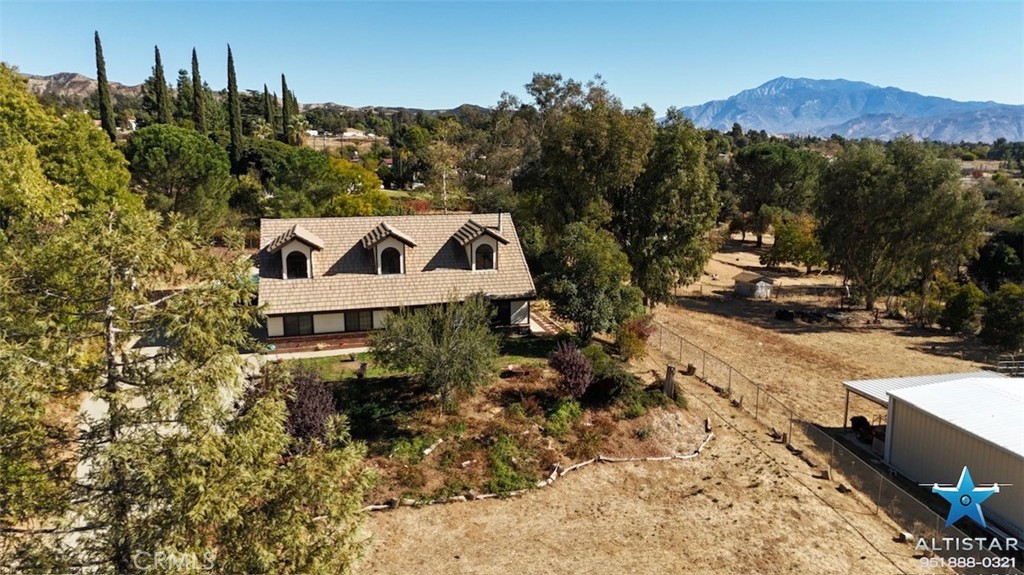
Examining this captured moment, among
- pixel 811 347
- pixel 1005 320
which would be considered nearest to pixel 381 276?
pixel 811 347

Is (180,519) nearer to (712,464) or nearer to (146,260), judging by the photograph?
(146,260)

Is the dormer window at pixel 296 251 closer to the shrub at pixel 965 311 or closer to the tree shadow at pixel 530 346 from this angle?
the tree shadow at pixel 530 346

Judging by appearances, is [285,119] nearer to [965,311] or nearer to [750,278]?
[750,278]

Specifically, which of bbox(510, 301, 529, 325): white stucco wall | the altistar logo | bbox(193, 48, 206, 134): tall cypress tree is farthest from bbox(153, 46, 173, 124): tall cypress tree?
the altistar logo

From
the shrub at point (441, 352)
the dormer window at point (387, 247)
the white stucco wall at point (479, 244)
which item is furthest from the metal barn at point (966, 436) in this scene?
the dormer window at point (387, 247)

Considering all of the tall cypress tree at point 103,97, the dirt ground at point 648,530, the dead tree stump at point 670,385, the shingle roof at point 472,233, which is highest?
the tall cypress tree at point 103,97

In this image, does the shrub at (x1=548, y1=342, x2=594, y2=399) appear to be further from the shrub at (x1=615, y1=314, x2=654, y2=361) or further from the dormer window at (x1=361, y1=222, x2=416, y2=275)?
the dormer window at (x1=361, y1=222, x2=416, y2=275)
